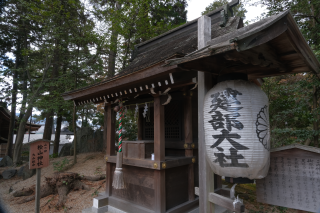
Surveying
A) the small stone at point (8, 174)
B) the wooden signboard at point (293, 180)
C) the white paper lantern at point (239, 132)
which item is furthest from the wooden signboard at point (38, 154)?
the small stone at point (8, 174)

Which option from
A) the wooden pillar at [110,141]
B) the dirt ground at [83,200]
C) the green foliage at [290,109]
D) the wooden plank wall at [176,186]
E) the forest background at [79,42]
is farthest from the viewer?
the forest background at [79,42]

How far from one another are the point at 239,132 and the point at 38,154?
514cm

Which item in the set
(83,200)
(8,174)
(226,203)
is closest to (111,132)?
(83,200)

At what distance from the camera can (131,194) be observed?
4711 millimetres

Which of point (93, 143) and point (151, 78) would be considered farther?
point (93, 143)

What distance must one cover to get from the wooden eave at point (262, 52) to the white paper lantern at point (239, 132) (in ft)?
1.03

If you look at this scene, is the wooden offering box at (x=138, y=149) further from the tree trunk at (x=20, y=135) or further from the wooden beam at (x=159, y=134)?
the tree trunk at (x=20, y=135)

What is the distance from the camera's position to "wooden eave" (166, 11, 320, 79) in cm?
173

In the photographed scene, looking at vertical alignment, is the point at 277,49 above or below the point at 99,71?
below

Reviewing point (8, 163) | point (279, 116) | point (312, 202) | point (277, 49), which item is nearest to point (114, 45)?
point (279, 116)

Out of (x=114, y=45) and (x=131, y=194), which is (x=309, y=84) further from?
(x=114, y=45)

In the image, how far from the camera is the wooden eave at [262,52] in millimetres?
1728

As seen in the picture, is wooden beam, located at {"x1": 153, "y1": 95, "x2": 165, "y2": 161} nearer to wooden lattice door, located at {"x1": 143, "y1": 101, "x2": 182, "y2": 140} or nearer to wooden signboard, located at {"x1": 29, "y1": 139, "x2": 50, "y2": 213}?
wooden lattice door, located at {"x1": 143, "y1": 101, "x2": 182, "y2": 140}

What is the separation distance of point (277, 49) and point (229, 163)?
55.1 inches
